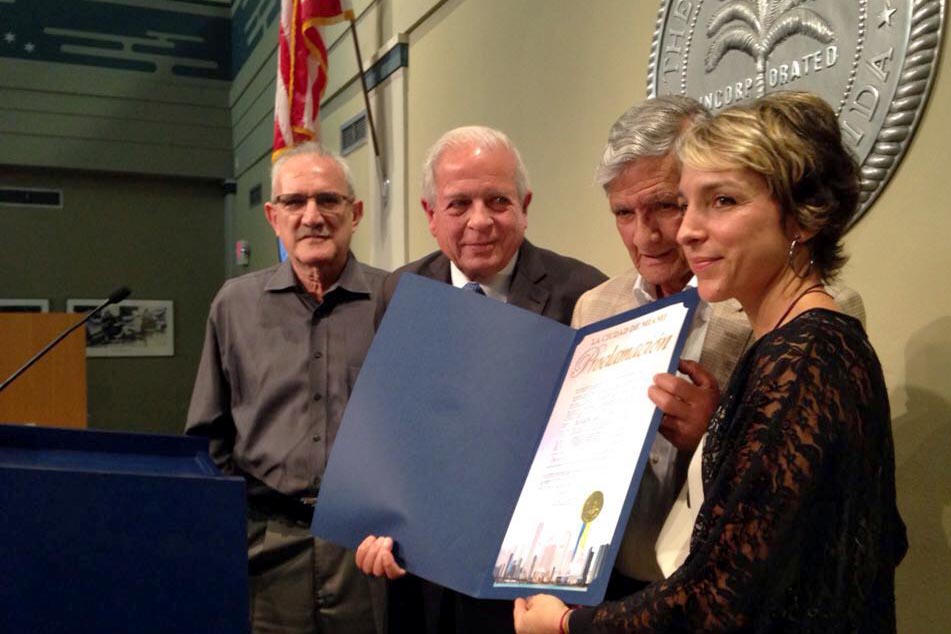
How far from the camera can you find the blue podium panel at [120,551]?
730 millimetres

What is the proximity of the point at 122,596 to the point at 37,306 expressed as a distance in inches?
285

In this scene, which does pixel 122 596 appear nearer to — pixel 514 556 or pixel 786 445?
pixel 514 556

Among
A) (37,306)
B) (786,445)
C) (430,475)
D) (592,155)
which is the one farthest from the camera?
(37,306)

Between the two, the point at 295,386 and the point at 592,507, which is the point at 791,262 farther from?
the point at 295,386

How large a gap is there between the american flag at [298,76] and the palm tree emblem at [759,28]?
2.71 m

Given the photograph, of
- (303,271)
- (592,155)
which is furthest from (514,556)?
(592,155)

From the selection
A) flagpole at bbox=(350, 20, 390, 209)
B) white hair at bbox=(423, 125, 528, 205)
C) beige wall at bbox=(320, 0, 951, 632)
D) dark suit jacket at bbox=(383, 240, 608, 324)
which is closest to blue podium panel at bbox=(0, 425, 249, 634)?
dark suit jacket at bbox=(383, 240, 608, 324)

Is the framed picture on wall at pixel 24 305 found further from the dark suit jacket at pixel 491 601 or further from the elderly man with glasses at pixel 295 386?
the dark suit jacket at pixel 491 601

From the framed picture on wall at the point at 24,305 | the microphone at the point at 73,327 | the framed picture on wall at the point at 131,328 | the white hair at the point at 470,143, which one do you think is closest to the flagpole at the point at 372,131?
the microphone at the point at 73,327

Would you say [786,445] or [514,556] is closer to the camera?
[786,445]

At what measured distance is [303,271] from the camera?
2230mm

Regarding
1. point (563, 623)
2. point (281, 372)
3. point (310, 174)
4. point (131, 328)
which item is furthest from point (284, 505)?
point (131, 328)

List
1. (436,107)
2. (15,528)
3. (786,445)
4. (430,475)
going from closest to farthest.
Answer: (15,528) → (786,445) → (430,475) → (436,107)

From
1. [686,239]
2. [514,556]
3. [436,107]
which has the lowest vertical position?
[514,556]
